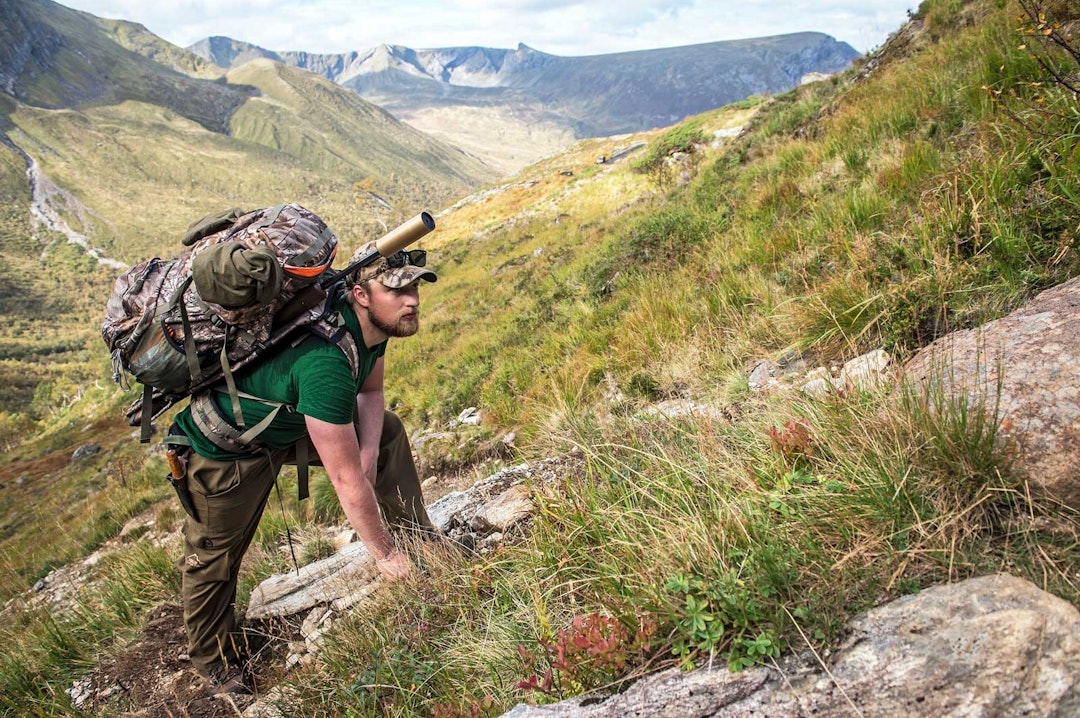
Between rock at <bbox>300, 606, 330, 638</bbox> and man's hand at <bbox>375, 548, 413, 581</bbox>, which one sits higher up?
man's hand at <bbox>375, 548, 413, 581</bbox>

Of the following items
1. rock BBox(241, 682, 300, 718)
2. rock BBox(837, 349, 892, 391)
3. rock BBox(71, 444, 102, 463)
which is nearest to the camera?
rock BBox(837, 349, 892, 391)

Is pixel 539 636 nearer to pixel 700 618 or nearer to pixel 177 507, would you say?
pixel 700 618

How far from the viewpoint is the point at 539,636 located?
204cm

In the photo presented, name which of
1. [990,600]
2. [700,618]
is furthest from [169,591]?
[990,600]

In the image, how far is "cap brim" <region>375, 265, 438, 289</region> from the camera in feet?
10.0

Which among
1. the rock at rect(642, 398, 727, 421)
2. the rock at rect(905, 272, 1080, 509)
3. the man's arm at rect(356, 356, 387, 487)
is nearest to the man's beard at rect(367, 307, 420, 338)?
the man's arm at rect(356, 356, 387, 487)

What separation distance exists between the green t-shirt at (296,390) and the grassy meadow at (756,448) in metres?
0.96

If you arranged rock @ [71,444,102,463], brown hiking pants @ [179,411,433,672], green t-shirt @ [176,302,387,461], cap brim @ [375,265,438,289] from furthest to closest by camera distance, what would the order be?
rock @ [71,444,102,463] < brown hiking pants @ [179,411,433,672] < cap brim @ [375,265,438,289] < green t-shirt @ [176,302,387,461]

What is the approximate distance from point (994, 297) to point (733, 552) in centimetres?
223

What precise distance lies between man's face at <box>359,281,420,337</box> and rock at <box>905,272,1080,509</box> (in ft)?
7.66

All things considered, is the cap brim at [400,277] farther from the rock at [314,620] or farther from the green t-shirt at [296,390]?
the rock at [314,620]

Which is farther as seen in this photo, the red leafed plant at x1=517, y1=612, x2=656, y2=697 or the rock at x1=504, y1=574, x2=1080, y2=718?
the red leafed plant at x1=517, y1=612, x2=656, y2=697

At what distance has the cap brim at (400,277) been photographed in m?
3.05

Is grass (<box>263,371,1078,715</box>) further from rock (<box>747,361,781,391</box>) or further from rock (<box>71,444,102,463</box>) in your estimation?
rock (<box>71,444,102,463</box>)
